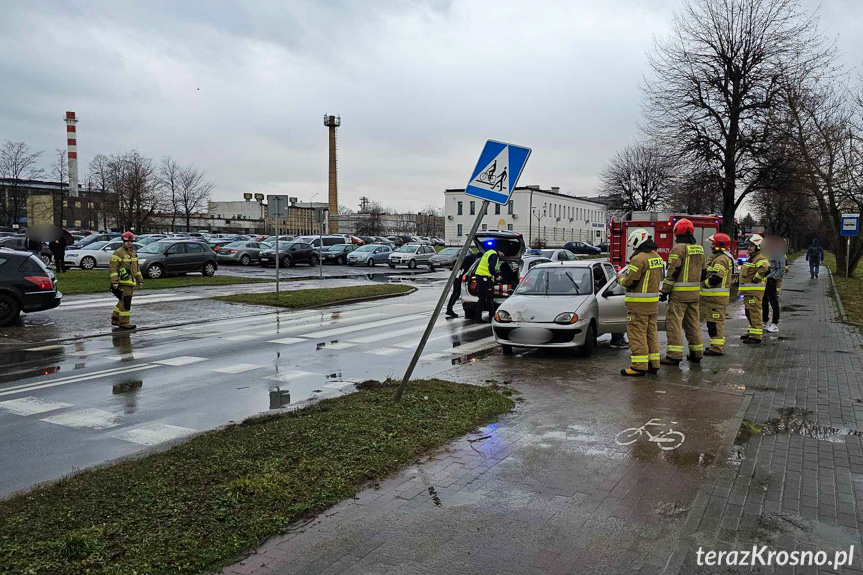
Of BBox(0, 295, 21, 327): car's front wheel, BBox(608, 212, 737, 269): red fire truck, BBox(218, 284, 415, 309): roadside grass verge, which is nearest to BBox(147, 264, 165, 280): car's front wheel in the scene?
BBox(218, 284, 415, 309): roadside grass verge

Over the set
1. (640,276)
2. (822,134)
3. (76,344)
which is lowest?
(76,344)

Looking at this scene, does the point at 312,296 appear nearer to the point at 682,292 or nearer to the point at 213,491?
the point at 682,292

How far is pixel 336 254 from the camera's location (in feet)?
138

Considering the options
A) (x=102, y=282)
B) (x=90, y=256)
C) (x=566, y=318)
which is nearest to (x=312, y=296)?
(x=102, y=282)

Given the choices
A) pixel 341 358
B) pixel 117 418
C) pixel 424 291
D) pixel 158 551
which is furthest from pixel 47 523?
pixel 424 291

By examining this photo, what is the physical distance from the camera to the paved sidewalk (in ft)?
11.5

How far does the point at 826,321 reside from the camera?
1532cm

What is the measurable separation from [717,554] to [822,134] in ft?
90.7

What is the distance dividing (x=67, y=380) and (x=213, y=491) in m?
5.27

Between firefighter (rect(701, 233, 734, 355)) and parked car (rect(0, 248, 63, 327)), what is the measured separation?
41.9 ft

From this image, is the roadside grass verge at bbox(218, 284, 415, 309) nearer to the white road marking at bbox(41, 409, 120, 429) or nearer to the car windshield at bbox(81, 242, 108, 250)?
the white road marking at bbox(41, 409, 120, 429)

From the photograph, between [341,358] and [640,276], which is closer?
[640,276]

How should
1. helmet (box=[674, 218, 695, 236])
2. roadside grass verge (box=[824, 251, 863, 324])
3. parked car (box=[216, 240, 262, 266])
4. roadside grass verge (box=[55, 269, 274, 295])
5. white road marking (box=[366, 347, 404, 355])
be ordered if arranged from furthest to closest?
parked car (box=[216, 240, 262, 266]) < roadside grass verge (box=[55, 269, 274, 295]) < roadside grass verge (box=[824, 251, 863, 324]) < white road marking (box=[366, 347, 404, 355]) < helmet (box=[674, 218, 695, 236])

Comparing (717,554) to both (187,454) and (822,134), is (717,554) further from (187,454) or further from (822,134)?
(822,134)
